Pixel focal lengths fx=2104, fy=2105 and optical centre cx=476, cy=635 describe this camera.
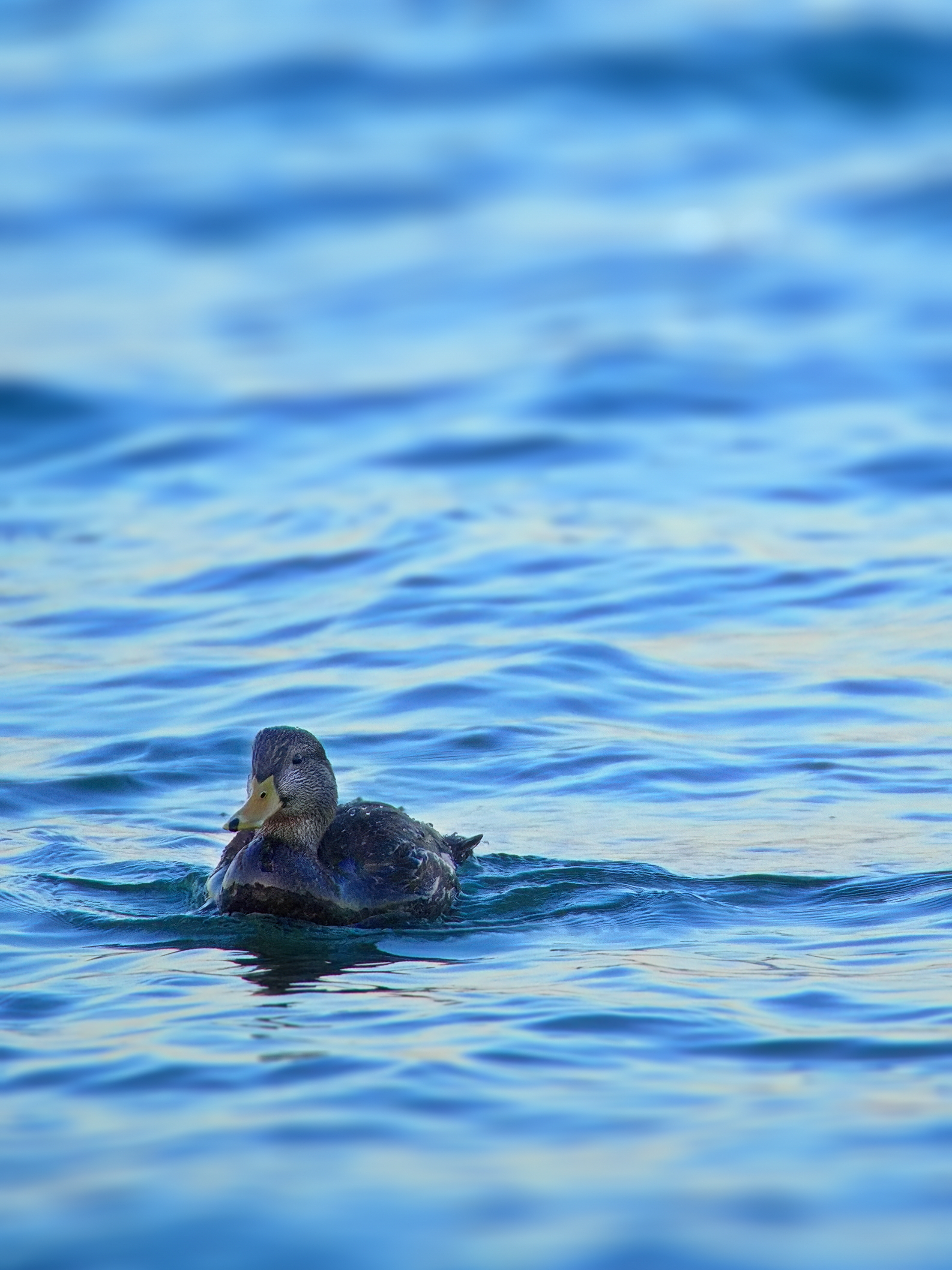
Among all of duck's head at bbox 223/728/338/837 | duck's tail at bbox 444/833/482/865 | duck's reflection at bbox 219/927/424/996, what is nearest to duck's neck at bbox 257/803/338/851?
duck's head at bbox 223/728/338/837

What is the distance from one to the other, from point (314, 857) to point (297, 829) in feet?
0.42

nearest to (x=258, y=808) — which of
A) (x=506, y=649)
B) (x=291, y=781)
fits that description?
(x=291, y=781)

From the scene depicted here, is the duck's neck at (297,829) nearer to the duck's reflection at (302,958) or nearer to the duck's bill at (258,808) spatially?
the duck's bill at (258,808)

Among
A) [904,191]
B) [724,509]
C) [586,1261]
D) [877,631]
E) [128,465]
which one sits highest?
[904,191]

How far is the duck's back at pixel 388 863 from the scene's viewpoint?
7.83 m

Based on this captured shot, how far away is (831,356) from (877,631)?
27.5ft

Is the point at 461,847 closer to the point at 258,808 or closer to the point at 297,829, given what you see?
the point at 297,829

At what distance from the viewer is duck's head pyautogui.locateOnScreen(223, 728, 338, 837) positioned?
25.8 feet

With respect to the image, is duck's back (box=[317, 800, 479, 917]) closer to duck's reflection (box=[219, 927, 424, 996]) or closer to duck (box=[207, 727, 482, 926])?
duck (box=[207, 727, 482, 926])

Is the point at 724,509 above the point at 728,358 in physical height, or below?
below

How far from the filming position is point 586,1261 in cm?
486

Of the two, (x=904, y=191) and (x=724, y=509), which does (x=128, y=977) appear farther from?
(x=904, y=191)

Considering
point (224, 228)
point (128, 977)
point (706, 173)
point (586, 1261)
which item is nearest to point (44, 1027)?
point (128, 977)

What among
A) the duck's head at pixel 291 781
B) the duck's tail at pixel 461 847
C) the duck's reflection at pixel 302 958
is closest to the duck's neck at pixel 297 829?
the duck's head at pixel 291 781
